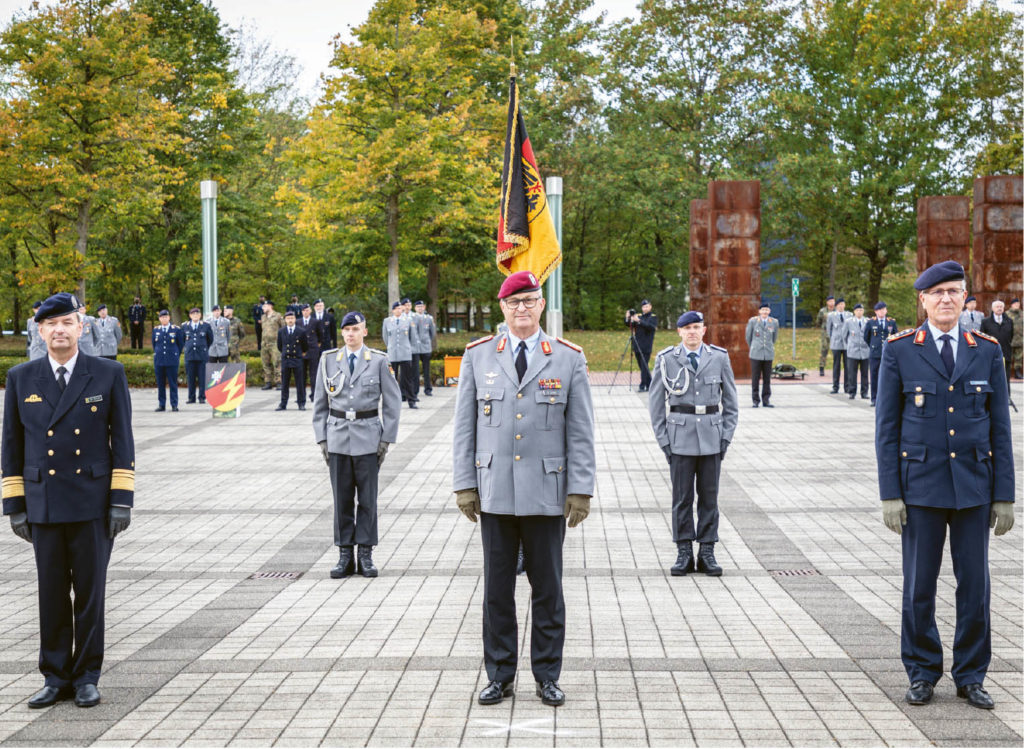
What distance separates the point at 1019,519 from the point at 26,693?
8.29 meters

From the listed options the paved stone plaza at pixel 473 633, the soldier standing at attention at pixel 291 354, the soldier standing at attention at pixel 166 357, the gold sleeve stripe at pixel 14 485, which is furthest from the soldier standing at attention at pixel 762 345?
the gold sleeve stripe at pixel 14 485

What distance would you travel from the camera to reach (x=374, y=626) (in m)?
6.71

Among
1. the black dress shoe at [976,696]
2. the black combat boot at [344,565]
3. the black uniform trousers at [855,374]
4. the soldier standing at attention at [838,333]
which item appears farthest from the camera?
the soldier standing at attention at [838,333]

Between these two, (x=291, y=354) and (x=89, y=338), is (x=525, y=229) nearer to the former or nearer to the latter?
(x=291, y=354)

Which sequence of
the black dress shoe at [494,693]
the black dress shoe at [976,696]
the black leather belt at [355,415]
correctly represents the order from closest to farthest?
the black dress shoe at [976,696], the black dress shoe at [494,693], the black leather belt at [355,415]

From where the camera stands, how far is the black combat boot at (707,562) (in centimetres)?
807

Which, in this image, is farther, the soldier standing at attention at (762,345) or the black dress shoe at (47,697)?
Answer: the soldier standing at attention at (762,345)

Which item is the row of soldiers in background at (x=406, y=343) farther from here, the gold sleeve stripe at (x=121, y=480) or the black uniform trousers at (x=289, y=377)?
the gold sleeve stripe at (x=121, y=480)

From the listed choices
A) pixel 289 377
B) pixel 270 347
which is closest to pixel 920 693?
pixel 289 377

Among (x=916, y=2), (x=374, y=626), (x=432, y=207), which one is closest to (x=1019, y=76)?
(x=916, y=2)

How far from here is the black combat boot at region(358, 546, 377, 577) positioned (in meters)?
8.16

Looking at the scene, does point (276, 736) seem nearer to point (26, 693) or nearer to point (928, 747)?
point (26, 693)

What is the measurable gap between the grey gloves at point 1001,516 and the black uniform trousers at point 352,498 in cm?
455

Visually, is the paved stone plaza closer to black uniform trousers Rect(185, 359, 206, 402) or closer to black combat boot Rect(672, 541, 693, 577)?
black combat boot Rect(672, 541, 693, 577)
